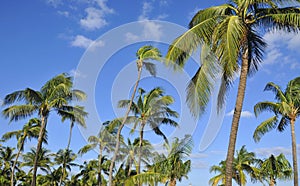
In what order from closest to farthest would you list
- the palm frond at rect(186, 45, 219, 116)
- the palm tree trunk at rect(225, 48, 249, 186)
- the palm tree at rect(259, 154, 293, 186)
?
the palm tree trunk at rect(225, 48, 249, 186)
the palm frond at rect(186, 45, 219, 116)
the palm tree at rect(259, 154, 293, 186)

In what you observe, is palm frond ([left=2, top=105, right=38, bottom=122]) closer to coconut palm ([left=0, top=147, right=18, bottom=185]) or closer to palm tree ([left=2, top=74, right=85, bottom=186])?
palm tree ([left=2, top=74, right=85, bottom=186])

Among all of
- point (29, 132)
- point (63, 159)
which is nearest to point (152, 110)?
point (29, 132)

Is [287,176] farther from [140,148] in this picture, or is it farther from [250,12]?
[250,12]

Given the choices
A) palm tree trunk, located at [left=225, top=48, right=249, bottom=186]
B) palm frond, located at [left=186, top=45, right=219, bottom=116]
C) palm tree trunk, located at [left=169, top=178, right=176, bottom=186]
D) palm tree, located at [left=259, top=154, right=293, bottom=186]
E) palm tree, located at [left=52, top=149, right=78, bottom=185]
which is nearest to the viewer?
palm tree trunk, located at [left=225, top=48, right=249, bottom=186]

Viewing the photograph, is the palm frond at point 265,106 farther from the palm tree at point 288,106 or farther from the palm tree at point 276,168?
the palm tree at point 276,168

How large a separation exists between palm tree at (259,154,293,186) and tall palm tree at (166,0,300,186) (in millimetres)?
30465

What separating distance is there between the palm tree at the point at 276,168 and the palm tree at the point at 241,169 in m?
1.99

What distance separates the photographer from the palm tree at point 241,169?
142 feet

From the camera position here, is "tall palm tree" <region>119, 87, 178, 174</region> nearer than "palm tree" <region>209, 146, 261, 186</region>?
Yes

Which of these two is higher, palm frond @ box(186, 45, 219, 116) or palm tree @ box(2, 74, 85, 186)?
palm tree @ box(2, 74, 85, 186)

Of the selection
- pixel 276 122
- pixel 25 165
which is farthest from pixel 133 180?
pixel 25 165

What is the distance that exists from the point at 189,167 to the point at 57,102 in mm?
13420

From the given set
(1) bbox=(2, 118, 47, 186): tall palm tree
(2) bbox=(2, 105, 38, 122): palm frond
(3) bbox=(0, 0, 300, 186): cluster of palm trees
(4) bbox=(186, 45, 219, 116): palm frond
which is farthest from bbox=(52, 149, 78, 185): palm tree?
→ (4) bbox=(186, 45, 219, 116): palm frond

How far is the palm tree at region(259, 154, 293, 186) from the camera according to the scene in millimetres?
39469
